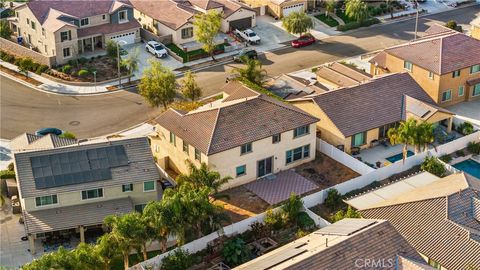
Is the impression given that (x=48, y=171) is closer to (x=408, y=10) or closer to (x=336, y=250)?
(x=336, y=250)

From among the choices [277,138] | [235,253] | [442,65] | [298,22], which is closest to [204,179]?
[235,253]

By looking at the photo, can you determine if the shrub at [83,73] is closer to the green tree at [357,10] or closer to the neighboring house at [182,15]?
the neighboring house at [182,15]

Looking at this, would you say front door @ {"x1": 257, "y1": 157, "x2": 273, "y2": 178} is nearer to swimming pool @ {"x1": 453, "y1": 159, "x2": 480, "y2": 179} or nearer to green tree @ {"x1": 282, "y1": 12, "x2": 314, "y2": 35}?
swimming pool @ {"x1": 453, "y1": 159, "x2": 480, "y2": 179}

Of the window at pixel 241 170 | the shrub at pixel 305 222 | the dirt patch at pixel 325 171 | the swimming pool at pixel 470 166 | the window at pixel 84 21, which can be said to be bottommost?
the swimming pool at pixel 470 166

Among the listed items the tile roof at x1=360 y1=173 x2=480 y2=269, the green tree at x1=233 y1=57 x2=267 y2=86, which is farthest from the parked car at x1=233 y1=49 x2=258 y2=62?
the tile roof at x1=360 y1=173 x2=480 y2=269

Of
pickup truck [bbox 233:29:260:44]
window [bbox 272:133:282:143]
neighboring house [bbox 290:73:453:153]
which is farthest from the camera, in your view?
pickup truck [bbox 233:29:260:44]

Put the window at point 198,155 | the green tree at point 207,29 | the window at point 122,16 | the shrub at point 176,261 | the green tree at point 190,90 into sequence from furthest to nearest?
the window at point 122,16
the green tree at point 207,29
the green tree at point 190,90
the window at point 198,155
the shrub at point 176,261

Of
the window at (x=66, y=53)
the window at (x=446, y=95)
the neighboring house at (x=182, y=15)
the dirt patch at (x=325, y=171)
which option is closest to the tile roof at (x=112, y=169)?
the dirt patch at (x=325, y=171)

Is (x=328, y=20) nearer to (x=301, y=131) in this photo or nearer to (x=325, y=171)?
(x=301, y=131)
